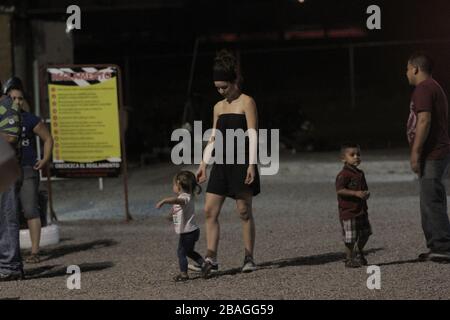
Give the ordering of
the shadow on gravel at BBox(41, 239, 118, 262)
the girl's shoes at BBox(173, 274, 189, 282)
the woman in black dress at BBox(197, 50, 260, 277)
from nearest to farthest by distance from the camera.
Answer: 1. the girl's shoes at BBox(173, 274, 189, 282)
2. the woman in black dress at BBox(197, 50, 260, 277)
3. the shadow on gravel at BBox(41, 239, 118, 262)

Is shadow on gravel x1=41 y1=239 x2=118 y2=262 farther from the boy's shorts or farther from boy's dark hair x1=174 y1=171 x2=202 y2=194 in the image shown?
the boy's shorts

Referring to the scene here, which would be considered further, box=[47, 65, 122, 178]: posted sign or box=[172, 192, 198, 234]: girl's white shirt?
box=[47, 65, 122, 178]: posted sign

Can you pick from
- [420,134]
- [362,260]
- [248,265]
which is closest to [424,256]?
[362,260]

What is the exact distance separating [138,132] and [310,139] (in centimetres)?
360

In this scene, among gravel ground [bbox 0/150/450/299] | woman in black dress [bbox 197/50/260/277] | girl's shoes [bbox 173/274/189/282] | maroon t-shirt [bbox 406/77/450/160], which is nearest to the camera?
gravel ground [bbox 0/150/450/299]

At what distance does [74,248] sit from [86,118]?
2.65 meters

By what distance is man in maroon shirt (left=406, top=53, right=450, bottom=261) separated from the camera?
336 inches

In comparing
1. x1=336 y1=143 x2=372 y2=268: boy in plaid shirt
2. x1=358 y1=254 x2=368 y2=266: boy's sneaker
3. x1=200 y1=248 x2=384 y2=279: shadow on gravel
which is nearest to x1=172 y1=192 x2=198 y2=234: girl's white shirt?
x1=200 y1=248 x2=384 y2=279: shadow on gravel

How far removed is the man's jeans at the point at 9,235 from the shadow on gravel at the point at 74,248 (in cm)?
139

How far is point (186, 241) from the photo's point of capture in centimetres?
812

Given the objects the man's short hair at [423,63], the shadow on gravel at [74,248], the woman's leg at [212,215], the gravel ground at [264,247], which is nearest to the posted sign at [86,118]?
the gravel ground at [264,247]

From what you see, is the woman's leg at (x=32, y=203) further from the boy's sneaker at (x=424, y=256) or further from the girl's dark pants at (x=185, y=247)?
the boy's sneaker at (x=424, y=256)
